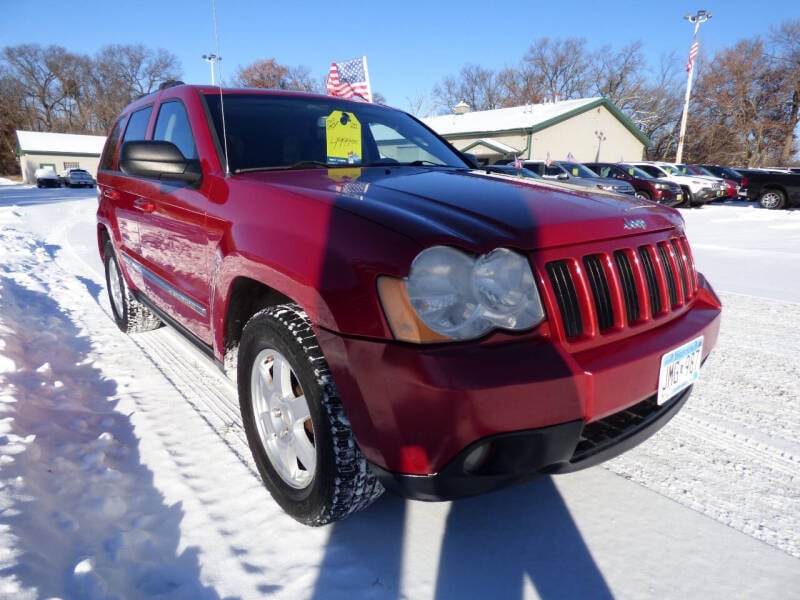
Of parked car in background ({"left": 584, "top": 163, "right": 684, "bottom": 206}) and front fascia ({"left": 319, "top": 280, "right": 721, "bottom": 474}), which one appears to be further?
parked car in background ({"left": 584, "top": 163, "right": 684, "bottom": 206})

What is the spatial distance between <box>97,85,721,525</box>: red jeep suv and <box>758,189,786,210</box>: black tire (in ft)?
65.0

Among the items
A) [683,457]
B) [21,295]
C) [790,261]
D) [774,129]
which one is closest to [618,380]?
[683,457]

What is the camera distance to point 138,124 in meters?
3.72

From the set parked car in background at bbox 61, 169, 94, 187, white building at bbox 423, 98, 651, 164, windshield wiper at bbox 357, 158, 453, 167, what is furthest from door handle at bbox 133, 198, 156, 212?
parked car in background at bbox 61, 169, 94, 187

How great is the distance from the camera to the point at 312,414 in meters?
1.73

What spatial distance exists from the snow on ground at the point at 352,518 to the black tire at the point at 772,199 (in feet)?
60.6

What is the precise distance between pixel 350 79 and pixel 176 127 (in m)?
7.16

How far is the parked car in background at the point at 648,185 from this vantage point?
1698cm

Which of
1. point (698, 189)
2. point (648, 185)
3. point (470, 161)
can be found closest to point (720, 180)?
point (698, 189)

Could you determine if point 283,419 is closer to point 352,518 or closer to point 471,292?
point 352,518

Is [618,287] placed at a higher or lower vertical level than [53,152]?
lower

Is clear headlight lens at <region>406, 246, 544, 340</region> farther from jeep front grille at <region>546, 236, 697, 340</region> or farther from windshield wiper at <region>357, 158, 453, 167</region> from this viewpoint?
windshield wiper at <region>357, 158, 453, 167</region>

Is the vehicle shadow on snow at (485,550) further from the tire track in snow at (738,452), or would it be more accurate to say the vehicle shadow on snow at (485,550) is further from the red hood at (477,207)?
the red hood at (477,207)

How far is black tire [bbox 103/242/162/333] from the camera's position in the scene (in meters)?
4.15
